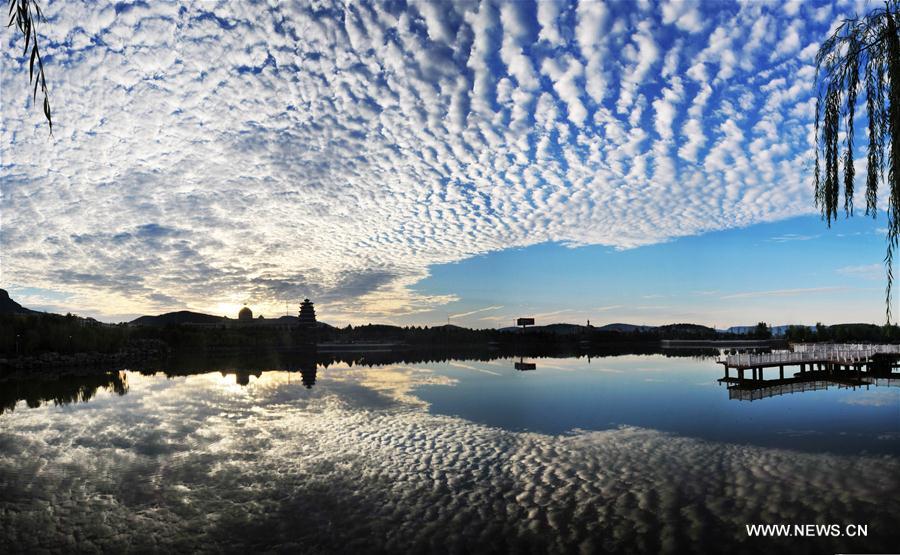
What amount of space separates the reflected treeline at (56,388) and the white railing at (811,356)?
46.9 meters

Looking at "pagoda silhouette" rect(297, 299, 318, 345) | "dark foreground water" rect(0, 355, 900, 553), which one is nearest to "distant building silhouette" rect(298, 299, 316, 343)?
"pagoda silhouette" rect(297, 299, 318, 345)

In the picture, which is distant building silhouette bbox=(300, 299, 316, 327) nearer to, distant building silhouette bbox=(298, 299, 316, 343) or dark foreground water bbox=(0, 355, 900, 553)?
distant building silhouette bbox=(298, 299, 316, 343)

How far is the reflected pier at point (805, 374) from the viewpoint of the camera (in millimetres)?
32700

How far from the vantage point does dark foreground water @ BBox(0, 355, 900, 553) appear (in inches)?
399

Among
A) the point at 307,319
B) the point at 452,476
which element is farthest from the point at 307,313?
the point at 452,476

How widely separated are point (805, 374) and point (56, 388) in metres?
64.0

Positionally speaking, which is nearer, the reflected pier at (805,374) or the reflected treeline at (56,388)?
the reflected treeline at (56,388)

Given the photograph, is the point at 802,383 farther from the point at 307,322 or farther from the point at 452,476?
the point at 307,322

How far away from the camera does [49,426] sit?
75.8ft

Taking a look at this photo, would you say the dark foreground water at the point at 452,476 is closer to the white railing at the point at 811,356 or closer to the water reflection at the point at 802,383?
the water reflection at the point at 802,383

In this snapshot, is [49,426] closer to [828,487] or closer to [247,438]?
[247,438]

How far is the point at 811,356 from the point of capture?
42344 mm

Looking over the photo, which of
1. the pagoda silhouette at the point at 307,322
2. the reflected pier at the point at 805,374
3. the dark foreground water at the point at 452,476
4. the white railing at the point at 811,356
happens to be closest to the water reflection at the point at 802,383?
the reflected pier at the point at 805,374

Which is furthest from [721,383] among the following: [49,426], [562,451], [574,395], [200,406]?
[49,426]
